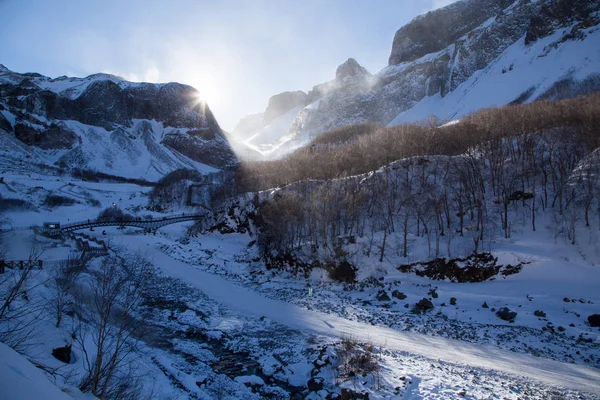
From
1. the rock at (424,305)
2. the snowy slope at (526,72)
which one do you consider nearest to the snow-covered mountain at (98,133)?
the snowy slope at (526,72)

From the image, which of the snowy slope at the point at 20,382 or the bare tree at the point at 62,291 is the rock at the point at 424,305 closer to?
the bare tree at the point at 62,291

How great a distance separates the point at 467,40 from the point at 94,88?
654 ft

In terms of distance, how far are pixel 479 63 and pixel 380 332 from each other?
144 m

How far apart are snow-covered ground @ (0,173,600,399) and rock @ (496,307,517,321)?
1.06 feet

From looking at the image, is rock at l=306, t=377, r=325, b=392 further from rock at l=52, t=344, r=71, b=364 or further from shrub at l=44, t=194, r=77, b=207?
shrub at l=44, t=194, r=77, b=207

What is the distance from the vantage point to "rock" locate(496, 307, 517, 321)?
19406 millimetres

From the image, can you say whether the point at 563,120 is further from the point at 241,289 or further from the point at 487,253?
the point at 241,289

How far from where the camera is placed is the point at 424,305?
2247 centimetres

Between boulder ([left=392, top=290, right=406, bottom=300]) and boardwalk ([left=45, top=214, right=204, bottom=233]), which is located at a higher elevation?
boardwalk ([left=45, top=214, right=204, bottom=233])

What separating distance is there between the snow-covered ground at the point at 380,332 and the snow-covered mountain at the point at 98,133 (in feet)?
432

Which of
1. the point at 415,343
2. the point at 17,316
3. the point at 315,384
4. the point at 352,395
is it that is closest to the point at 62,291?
the point at 17,316

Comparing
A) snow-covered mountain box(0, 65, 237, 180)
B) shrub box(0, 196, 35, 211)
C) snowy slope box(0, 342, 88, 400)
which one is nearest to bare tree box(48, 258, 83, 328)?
snowy slope box(0, 342, 88, 400)

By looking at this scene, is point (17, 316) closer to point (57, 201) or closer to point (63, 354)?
point (63, 354)

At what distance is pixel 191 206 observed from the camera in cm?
8481
